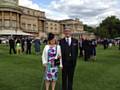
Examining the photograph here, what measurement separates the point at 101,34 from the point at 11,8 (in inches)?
1815

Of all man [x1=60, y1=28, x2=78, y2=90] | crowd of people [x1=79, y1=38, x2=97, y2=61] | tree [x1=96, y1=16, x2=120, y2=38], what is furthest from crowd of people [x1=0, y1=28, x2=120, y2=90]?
tree [x1=96, y1=16, x2=120, y2=38]

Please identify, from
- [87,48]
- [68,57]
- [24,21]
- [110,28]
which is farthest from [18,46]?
[110,28]

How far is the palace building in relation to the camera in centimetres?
11850

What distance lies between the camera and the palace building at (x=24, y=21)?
11850 centimetres

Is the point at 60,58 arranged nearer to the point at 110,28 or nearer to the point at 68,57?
the point at 68,57

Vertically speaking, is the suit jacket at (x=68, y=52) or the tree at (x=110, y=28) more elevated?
the tree at (x=110, y=28)

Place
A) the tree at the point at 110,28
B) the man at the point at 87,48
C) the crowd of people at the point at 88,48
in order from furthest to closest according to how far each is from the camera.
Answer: the tree at the point at 110,28 → the crowd of people at the point at 88,48 → the man at the point at 87,48

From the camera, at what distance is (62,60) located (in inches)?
400

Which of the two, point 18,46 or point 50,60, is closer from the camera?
point 50,60

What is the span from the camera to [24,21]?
138 m

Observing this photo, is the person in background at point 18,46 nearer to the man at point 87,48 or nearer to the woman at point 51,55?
the man at point 87,48

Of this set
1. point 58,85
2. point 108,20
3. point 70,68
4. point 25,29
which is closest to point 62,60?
point 70,68

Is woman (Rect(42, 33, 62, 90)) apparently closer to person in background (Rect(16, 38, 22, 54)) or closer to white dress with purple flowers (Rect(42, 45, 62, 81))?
white dress with purple flowers (Rect(42, 45, 62, 81))

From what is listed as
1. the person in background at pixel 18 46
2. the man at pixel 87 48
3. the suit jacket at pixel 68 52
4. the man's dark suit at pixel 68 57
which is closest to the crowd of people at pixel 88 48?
the man at pixel 87 48
